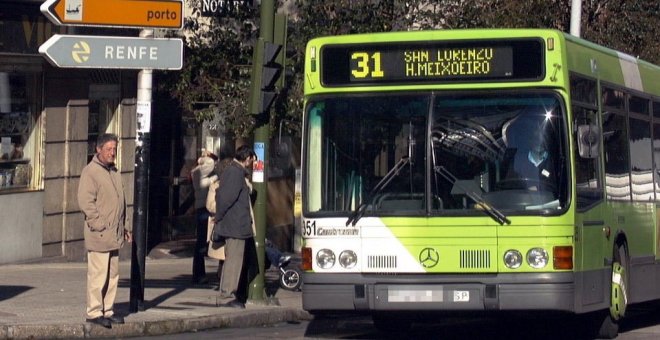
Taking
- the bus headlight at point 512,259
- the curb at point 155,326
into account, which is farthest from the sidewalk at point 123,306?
the bus headlight at point 512,259

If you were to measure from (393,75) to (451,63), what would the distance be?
52cm

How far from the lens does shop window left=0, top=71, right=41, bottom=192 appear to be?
63.7 feet

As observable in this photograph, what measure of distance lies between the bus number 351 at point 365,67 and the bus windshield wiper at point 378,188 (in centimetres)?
84

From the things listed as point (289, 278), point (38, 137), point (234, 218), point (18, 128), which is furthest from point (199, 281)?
point (18, 128)

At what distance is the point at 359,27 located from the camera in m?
16.6

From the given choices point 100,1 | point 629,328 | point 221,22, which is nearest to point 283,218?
point 221,22

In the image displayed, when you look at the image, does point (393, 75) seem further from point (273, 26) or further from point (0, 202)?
point (0, 202)

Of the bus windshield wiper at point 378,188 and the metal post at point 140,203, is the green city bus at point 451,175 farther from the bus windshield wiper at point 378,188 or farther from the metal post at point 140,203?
the metal post at point 140,203

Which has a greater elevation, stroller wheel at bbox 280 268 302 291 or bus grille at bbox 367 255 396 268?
bus grille at bbox 367 255 396 268

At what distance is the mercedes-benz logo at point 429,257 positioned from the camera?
11641mm

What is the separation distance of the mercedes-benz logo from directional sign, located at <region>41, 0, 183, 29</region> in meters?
3.77

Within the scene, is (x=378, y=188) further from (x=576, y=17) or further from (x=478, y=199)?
(x=576, y=17)

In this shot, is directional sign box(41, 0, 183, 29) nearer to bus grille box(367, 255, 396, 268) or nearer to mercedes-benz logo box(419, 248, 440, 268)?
bus grille box(367, 255, 396, 268)

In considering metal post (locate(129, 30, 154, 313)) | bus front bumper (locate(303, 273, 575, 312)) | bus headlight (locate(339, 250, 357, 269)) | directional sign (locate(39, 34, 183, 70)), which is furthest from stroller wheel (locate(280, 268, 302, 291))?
bus headlight (locate(339, 250, 357, 269))
